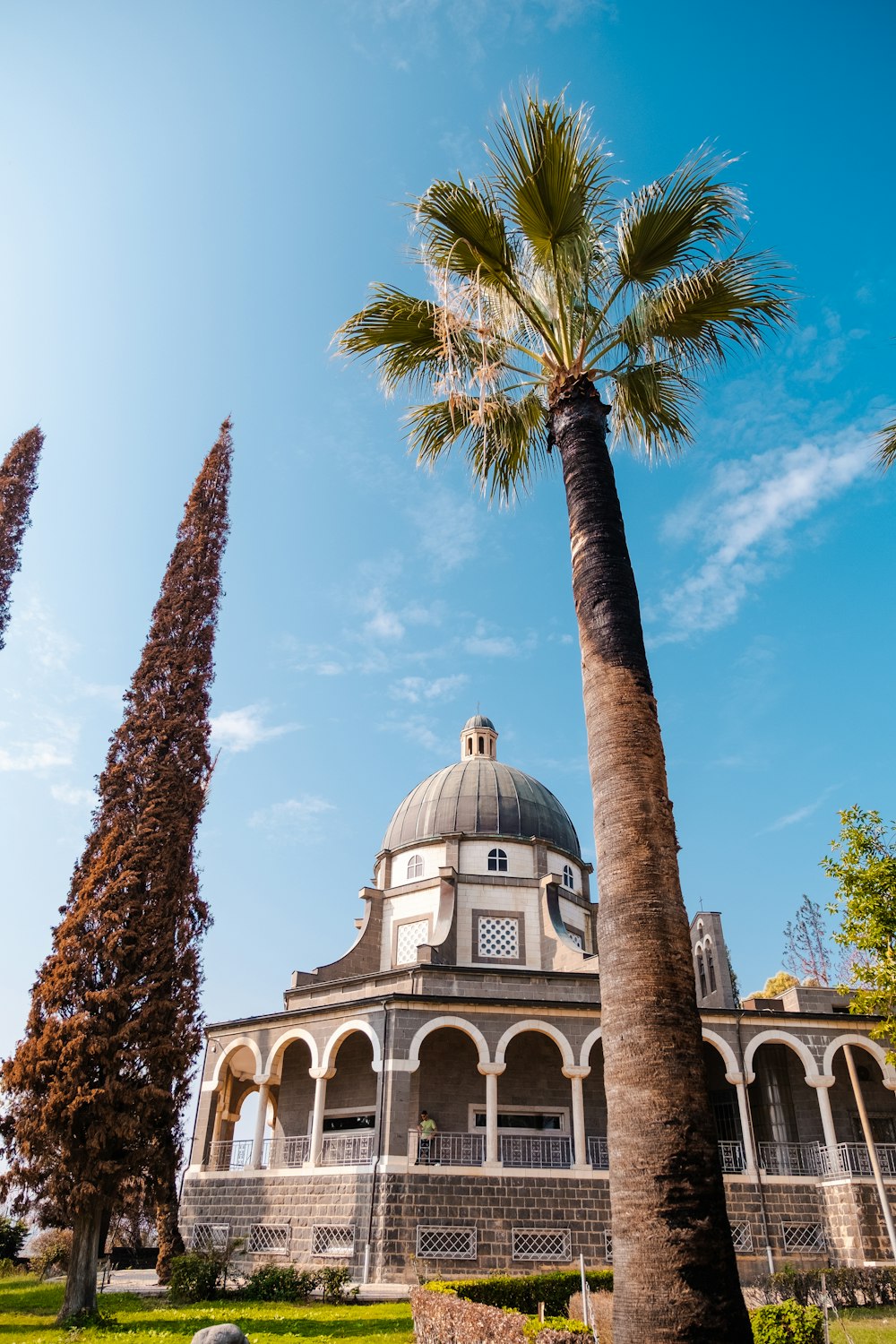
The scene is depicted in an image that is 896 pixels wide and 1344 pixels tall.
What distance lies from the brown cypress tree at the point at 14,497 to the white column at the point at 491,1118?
17.4 m

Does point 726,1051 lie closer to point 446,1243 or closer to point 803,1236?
point 803,1236

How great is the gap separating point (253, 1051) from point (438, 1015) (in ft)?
21.6

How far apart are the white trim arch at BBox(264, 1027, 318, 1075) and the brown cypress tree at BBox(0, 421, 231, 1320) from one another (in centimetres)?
428

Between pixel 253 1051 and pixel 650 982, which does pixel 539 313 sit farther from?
pixel 253 1051

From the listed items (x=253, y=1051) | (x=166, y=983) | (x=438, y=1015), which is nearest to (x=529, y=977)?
(x=438, y=1015)

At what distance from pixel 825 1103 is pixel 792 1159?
1.81m

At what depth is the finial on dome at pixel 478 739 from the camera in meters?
35.2

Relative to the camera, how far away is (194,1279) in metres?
17.4

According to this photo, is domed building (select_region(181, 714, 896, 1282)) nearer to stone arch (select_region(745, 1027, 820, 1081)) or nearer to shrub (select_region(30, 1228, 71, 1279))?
stone arch (select_region(745, 1027, 820, 1081))

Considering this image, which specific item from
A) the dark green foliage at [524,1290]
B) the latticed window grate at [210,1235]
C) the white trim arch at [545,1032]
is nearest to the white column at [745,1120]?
the white trim arch at [545,1032]

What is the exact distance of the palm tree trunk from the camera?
Result: 499 centimetres

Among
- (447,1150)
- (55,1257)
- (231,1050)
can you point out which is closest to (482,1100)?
(447,1150)

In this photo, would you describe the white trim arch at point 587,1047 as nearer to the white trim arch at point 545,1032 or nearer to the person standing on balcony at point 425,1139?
the white trim arch at point 545,1032

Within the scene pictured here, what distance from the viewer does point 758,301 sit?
31.2 ft
